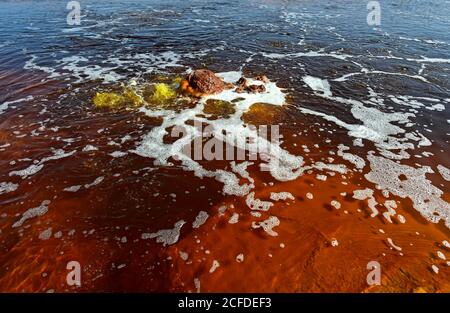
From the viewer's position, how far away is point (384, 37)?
16672mm

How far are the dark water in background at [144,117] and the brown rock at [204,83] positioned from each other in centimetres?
205

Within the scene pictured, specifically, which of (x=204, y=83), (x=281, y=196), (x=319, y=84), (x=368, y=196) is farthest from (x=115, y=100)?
(x=368, y=196)

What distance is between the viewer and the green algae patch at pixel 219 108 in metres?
9.54

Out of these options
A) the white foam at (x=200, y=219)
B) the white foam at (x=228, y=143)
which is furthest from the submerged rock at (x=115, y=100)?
the white foam at (x=200, y=219)

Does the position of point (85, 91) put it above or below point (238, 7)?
below

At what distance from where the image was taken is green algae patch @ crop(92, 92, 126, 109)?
9703 millimetres

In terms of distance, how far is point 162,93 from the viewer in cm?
1034

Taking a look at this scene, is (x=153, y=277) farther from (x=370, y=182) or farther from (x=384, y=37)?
(x=384, y=37)

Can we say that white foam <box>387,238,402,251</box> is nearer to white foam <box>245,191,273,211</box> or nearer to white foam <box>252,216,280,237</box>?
white foam <box>252,216,280,237</box>

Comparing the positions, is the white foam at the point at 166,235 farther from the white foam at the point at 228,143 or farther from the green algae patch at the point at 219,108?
the green algae patch at the point at 219,108

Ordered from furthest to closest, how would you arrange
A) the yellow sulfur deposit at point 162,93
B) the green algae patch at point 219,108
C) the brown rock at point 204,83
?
1. the brown rock at point 204,83
2. the yellow sulfur deposit at point 162,93
3. the green algae patch at point 219,108
